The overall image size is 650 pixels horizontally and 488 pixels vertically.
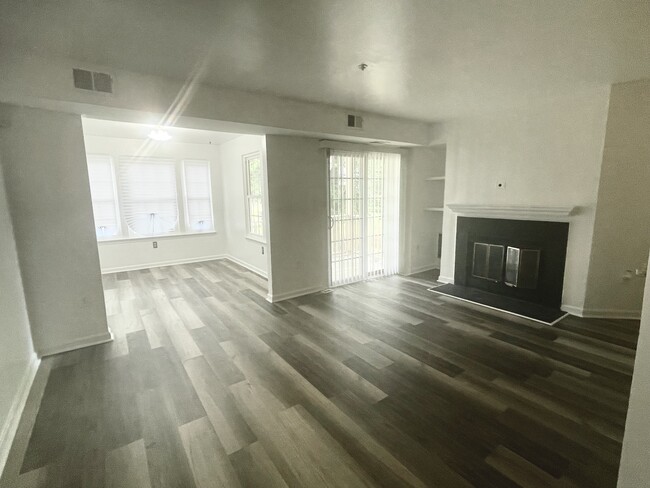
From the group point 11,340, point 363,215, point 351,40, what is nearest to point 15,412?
point 11,340

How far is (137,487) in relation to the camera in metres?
1.60

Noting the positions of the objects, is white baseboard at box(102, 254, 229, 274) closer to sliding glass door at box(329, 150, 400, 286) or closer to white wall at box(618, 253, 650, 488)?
sliding glass door at box(329, 150, 400, 286)

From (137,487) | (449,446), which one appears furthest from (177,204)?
(449,446)

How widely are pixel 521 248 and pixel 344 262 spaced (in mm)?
2503

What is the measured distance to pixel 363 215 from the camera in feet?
16.8

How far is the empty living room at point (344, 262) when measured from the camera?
1.80 metres

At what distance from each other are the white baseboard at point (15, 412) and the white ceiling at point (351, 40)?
248cm

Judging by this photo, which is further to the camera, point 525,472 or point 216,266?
point 216,266

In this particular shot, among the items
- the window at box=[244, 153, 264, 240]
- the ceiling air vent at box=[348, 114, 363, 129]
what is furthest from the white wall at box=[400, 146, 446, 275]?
the window at box=[244, 153, 264, 240]

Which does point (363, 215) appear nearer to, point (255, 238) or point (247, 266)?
point (255, 238)

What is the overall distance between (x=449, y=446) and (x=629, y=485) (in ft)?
3.13

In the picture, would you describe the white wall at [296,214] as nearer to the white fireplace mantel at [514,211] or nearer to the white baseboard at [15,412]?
the white fireplace mantel at [514,211]

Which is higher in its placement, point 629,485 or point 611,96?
point 611,96

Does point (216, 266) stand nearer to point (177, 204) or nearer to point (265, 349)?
point (177, 204)
